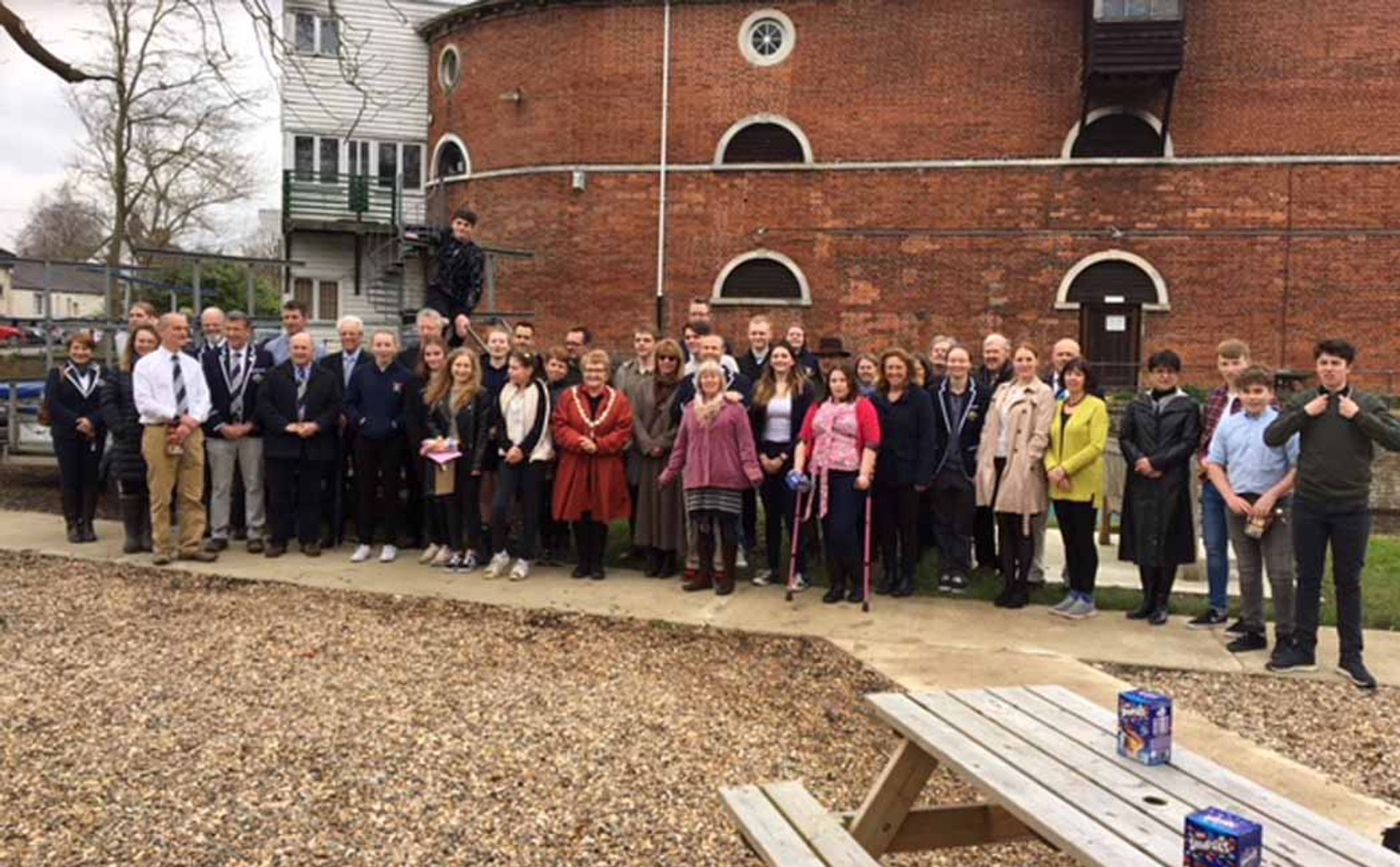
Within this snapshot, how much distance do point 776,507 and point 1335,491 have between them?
160 inches

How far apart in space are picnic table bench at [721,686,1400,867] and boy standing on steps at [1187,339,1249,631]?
13.7 ft

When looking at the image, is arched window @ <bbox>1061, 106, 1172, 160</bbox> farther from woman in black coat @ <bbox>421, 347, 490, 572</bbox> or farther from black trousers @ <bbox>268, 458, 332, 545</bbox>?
black trousers @ <bbox>268, 458, 332, 545</bbox>

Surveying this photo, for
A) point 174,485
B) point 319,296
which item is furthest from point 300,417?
point 319,296

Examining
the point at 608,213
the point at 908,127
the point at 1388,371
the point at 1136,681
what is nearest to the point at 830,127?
the point at 908,127

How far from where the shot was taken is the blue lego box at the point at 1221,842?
2475 mm

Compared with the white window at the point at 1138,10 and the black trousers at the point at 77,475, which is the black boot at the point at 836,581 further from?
the white window at the point at 1138,10

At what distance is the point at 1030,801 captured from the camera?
302 cm

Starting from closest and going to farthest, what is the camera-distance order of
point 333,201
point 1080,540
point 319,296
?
point 1080,540
point 333,201
point 319,296

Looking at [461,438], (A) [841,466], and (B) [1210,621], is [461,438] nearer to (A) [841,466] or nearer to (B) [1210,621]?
(A) [841,466]

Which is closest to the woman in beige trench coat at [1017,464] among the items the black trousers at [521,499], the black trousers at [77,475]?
the black trousers at [521,499]

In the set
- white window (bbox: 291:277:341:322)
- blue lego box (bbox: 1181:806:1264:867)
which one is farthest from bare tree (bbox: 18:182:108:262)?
blue lego box (bbox: 1181:806:1264:867)

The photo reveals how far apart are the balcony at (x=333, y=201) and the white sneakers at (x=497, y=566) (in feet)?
70.0

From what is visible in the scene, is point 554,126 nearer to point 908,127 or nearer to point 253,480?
point 908,127

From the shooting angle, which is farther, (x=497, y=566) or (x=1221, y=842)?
(x=497, y=566)
